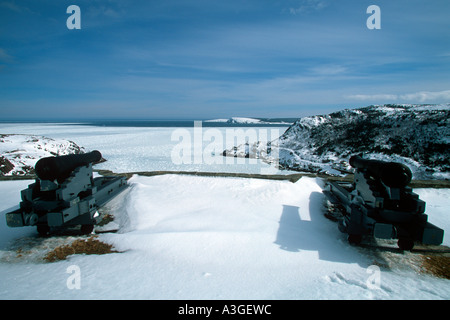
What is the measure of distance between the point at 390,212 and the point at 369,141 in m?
8.71

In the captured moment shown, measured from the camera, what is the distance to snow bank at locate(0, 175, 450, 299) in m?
2.46

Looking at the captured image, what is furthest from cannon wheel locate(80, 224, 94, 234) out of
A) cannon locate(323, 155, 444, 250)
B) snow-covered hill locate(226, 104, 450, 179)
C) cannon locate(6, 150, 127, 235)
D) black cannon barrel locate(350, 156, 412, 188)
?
snow-covered hill locate(226, 104, 450, 179)

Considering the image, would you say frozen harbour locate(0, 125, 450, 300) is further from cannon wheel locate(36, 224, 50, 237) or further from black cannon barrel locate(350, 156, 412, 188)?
black cannon barrel locate(350, 156, 412, 188)

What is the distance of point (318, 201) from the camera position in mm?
5535

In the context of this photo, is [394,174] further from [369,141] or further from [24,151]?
[24,151]

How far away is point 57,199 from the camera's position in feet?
12.2

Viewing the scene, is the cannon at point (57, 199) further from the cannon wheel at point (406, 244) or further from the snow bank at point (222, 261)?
the cannon wheel at point (406, 244)

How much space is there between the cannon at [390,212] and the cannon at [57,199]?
433cm

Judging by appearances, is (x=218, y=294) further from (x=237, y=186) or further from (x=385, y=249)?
(x=237, y=186)

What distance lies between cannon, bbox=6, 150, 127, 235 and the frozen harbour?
369 millimetres

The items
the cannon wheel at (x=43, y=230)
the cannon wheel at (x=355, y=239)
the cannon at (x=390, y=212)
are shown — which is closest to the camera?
the cannon at (x=390, y=212)

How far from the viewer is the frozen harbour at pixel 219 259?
2.47 meters

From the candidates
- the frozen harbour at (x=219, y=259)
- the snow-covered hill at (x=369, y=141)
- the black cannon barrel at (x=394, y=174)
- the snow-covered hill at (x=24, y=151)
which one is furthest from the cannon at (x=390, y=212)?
the snow-covered hill at (x=24, y=151)

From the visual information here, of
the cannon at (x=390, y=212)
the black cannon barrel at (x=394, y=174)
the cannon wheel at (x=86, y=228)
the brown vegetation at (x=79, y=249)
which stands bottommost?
the brown vegetation at (x=79, y=249)
